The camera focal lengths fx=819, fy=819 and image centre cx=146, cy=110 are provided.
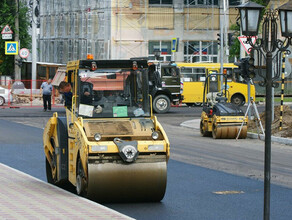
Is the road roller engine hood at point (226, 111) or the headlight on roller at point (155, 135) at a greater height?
the headlight on roller at point (155, 135)

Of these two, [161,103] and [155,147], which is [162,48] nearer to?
[161,103]

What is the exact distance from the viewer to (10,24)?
59.1 m

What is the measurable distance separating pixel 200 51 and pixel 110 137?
2009 inches

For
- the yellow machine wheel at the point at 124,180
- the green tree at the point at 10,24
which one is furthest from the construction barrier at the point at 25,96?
the yellow machine wheel at the point at 124,180

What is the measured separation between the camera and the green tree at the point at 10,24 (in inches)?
2327

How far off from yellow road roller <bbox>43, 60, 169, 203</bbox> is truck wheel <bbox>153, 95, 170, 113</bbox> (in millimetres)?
26967

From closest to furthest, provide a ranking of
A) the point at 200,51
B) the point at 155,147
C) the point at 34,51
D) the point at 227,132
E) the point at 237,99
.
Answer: the point at 155,147 → the point at 227,132 → the point at 237,99 → the point at 34,51 → the point at 200,51

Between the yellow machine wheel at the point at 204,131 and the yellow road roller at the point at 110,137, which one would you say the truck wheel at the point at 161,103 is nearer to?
the yellow machine wheel at the point at 204,131

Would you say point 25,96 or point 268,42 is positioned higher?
point 268,42

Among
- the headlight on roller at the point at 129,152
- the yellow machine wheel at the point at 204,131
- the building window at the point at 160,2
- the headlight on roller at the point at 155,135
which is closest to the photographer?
the headlight on roller at the point at 129,152

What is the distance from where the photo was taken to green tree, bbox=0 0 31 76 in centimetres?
5909

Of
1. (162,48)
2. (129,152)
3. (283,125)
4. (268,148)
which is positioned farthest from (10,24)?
(268,148)

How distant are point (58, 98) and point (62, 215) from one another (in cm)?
4115

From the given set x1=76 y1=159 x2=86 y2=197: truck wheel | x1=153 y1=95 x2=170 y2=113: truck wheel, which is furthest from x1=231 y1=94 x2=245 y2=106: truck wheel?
x1=76 y1=159 x2=86 y2=197: truck wheel
